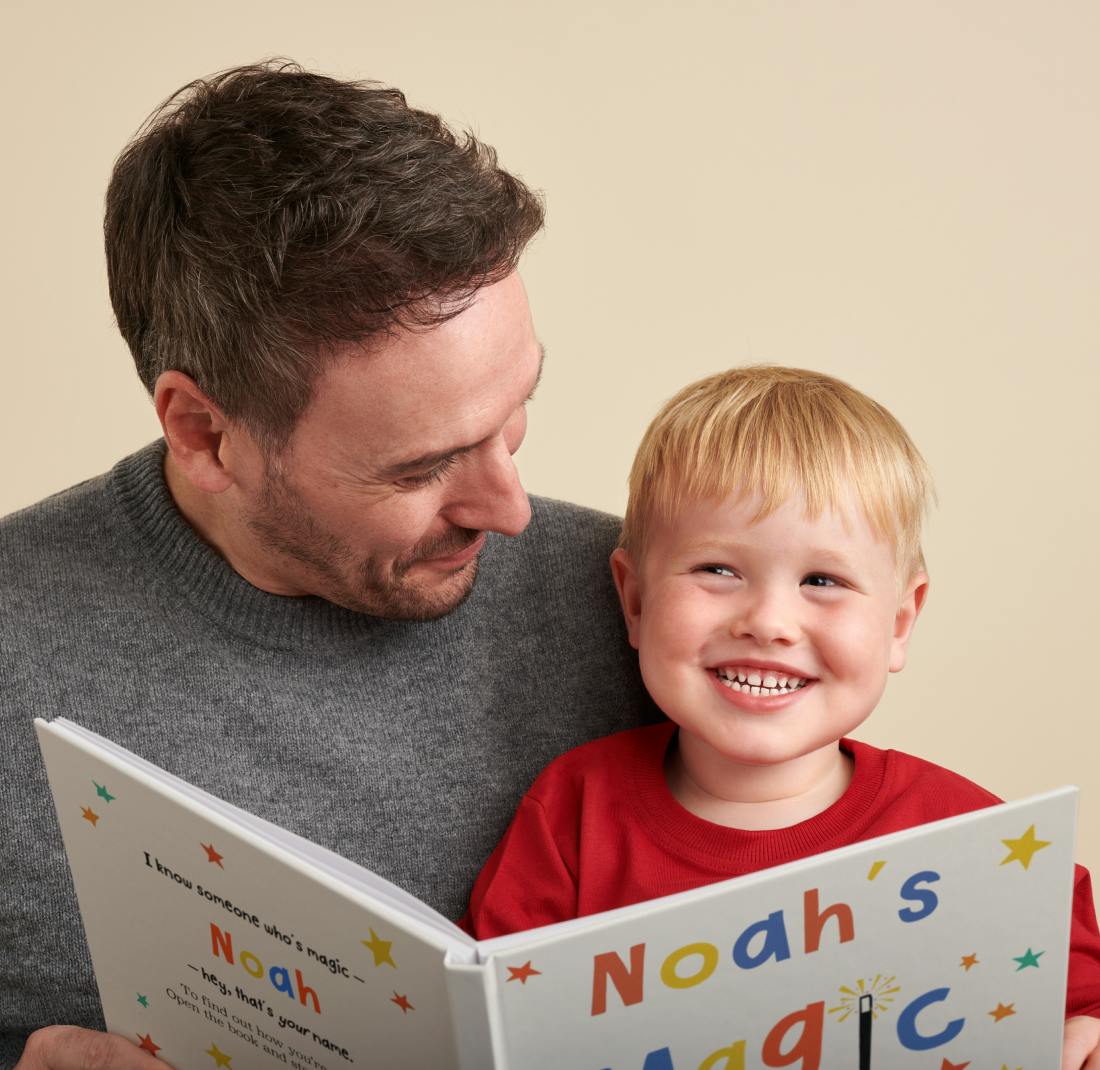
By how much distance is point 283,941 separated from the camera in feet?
3.34

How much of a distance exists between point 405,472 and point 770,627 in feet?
1.15

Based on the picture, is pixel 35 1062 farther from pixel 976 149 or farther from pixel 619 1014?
pixel 976 149

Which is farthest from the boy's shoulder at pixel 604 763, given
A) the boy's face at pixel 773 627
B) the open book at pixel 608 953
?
the open book at pixel 608 953

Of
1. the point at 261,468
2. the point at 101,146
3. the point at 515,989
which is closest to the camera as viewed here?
the point at 515,989

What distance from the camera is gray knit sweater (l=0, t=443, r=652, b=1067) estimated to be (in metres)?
1.39

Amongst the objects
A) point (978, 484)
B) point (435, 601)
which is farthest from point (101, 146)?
point (978, 484)

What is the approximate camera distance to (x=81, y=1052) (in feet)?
4.01

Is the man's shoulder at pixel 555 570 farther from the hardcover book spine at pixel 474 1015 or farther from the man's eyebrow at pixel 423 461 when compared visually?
the hardcover book spine at pixel 474 1015

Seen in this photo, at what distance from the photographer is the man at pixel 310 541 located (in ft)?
4.21

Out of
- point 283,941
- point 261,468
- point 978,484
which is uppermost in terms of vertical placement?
point 261,468

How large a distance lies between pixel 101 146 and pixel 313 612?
1248mm

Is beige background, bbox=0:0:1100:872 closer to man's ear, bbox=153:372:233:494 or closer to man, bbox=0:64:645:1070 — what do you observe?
man, bbox=0:64:645:1070

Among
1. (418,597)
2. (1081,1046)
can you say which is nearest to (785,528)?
(418,597)

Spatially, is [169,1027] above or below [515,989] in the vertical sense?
below
